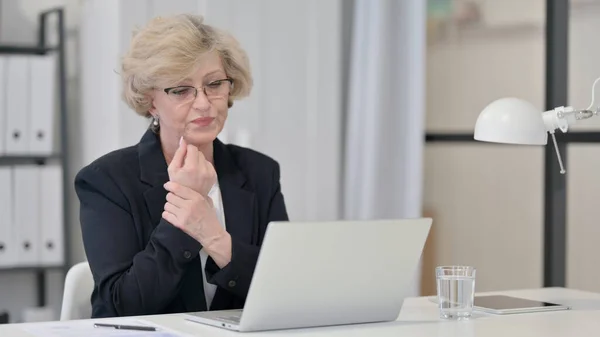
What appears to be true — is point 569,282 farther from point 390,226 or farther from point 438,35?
point 390,226

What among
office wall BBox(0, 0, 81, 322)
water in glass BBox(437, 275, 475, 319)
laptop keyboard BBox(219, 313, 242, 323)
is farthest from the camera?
office wall BBox(0, 0, 81, 322)

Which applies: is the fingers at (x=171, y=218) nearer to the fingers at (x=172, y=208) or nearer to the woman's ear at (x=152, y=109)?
the fingers at (x=172, y=208)

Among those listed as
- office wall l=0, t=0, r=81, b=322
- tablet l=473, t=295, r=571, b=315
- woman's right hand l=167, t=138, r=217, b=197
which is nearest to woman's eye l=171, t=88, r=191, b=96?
woman's right hand l=167, t=138, r=217, b=197

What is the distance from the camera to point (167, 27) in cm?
233

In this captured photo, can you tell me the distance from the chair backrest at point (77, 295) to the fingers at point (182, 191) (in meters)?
0.34

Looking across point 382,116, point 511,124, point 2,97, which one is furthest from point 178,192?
point 382,116

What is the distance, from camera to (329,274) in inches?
71.1

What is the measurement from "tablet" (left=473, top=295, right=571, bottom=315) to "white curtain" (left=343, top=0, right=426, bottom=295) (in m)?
1.80

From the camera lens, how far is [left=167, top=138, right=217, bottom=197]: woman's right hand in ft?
6.90

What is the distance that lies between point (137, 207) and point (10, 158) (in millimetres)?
1815

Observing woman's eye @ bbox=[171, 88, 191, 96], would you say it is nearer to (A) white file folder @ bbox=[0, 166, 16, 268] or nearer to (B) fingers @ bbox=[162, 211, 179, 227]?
(B) fingers @ bbox=[162, 211, 179, 227]

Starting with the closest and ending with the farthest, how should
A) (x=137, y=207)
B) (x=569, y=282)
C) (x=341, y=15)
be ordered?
1. (x=137, y=207)
2. (x=569, y=282)
3. (x=341, y=15)

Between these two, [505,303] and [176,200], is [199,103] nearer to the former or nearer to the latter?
[176,200]

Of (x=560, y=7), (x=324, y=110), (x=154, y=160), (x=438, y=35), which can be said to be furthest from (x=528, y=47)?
(x=154, y=160)
